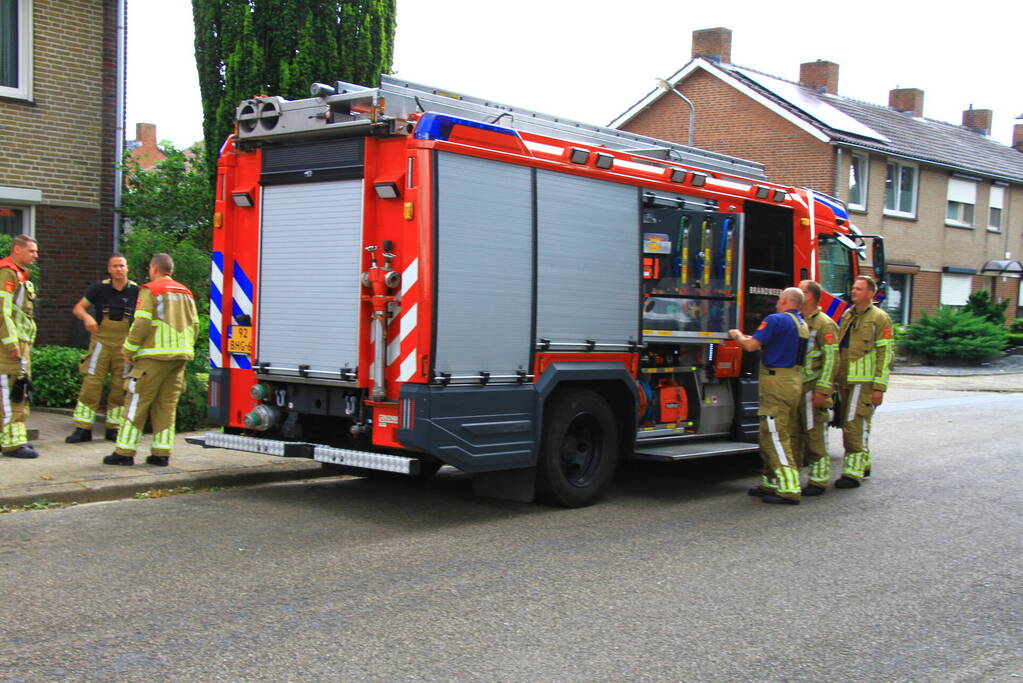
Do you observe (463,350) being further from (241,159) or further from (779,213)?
(779,213)

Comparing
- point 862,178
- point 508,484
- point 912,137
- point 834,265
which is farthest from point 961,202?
point 508,484

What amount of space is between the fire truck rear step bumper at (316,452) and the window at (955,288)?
29.6m

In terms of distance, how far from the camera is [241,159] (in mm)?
7859

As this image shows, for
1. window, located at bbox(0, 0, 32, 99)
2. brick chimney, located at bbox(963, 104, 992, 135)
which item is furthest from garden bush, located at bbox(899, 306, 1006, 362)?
window, located at bbox(0, 0, 32, 99)

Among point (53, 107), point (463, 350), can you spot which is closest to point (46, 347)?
point (53, 107)

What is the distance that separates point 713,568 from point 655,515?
5.20 ft

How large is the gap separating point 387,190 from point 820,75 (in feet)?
98.6

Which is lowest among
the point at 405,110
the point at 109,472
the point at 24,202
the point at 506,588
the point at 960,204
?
the point at 506,588

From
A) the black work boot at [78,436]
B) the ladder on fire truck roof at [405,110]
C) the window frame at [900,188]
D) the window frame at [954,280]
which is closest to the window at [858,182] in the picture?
the window frame at [900,188]

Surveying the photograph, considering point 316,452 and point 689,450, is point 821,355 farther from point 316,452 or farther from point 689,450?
point 316,452

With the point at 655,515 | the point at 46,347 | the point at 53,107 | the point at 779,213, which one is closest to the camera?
the point at 655,515

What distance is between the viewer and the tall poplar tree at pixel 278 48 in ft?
41.4

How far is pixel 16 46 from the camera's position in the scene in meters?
12.5

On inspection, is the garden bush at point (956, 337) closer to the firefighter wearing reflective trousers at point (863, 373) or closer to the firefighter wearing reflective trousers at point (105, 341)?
the firefighter wearing reflective trousers at point (863, 373)
